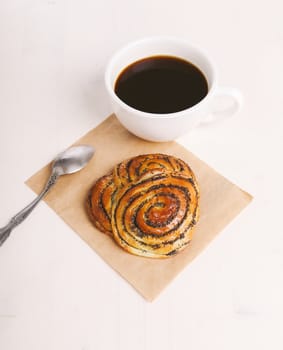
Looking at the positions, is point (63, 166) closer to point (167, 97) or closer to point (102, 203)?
point (102, 203)

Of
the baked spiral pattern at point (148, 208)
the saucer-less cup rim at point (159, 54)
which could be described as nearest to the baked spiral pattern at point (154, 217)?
the baked spiral pattern at point (148, 208)

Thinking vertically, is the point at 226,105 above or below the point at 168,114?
below

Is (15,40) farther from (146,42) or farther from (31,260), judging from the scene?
(31,260)

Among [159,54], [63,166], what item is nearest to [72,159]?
[63,166]

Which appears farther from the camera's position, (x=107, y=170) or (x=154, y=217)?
(x=107, y=170)

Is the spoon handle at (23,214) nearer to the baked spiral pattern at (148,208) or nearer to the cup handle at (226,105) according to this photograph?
the baked spiral pattern at (148,208)

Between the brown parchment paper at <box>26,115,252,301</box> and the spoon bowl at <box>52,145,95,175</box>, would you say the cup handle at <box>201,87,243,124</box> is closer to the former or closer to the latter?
the brown parchment paper at <box>26,115,252,301</box>

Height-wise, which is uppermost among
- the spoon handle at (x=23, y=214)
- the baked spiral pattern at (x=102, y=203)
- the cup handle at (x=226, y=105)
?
the spoon handle at (x=23, y=214)
